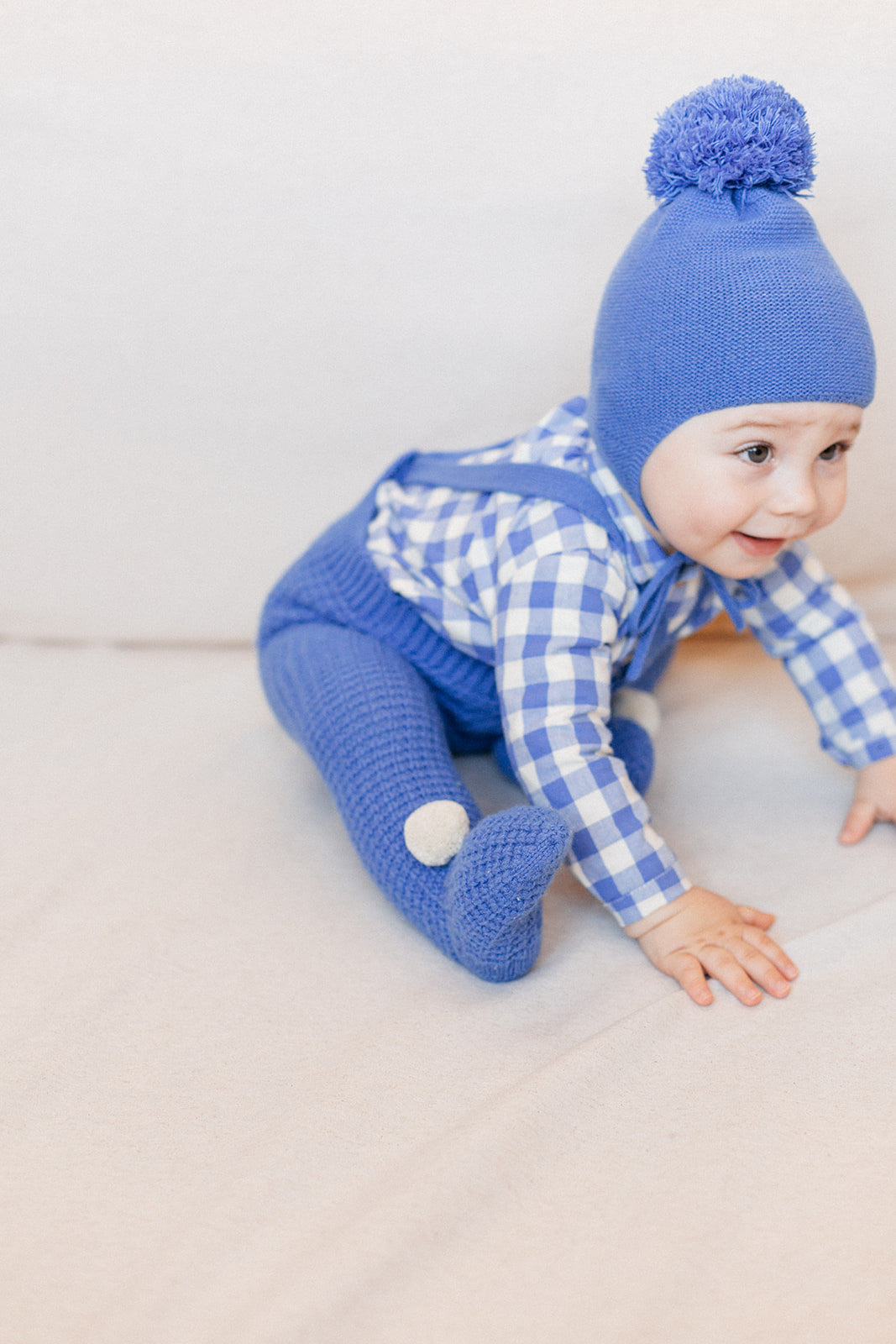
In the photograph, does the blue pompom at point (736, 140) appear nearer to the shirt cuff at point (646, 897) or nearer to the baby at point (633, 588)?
the baby at point (633, 588)

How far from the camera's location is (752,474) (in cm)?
78

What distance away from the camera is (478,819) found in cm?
81

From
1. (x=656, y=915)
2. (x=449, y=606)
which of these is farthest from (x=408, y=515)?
(x=656, y=915)

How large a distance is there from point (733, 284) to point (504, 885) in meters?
0.42

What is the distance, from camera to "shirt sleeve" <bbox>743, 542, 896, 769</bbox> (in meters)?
0.95

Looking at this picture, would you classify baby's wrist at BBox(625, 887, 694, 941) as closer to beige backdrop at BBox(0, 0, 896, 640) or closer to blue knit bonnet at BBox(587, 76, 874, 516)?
blue knit bonnet at BBox(587, 76, 874, 516)

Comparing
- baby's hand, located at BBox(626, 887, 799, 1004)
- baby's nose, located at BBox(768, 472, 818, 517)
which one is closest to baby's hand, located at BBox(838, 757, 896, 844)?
baby's hand, located at BBox(626, 887, 799, 1004)

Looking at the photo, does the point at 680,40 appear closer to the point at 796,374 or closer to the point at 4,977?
the point at 796,374

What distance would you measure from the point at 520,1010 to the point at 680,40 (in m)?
0.84

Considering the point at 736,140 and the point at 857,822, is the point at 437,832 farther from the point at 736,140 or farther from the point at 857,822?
the point at 736,140

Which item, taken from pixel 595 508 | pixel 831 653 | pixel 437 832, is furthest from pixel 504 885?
pixel 831 653

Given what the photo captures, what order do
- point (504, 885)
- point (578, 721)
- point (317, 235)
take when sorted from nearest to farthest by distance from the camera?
point (504, 885) → point (578, 721) → point (317, 235)

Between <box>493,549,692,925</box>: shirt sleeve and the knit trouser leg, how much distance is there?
7 cm

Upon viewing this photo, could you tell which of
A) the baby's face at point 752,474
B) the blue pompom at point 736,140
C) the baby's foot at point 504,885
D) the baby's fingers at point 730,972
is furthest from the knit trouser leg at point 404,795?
the blue pompom at point 736,140
